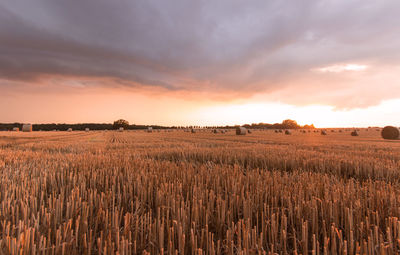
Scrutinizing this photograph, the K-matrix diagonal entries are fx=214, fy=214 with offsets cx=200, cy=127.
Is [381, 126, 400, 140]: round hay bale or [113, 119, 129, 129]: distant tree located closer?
[381, 126, 400, 140]: round hay bale

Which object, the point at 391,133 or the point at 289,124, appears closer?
the point at 391,133

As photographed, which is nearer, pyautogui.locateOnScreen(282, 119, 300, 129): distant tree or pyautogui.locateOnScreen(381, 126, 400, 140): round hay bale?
pyautogui.locateOnScreen(381, 126, 400, 140): round hay bale

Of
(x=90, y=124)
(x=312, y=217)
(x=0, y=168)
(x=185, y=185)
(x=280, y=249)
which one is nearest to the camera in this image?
(x=280, y=249)

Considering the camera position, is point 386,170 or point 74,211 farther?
point 386,170

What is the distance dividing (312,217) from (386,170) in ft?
13.7

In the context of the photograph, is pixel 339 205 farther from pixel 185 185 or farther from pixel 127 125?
pixel 127 125

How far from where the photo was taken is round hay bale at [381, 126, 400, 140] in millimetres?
25109

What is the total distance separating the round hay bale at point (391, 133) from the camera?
989 inches

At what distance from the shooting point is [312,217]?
6.98 ft

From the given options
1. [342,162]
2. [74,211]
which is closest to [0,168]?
[74,211]

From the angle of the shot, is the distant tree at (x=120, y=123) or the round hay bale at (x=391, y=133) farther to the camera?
the distant tree at (x=120, y=123)

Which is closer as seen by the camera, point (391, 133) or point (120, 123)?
point (391, 133)

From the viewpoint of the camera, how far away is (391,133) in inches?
1005

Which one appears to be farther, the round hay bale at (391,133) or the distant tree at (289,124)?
the distant tree at (289,124)
